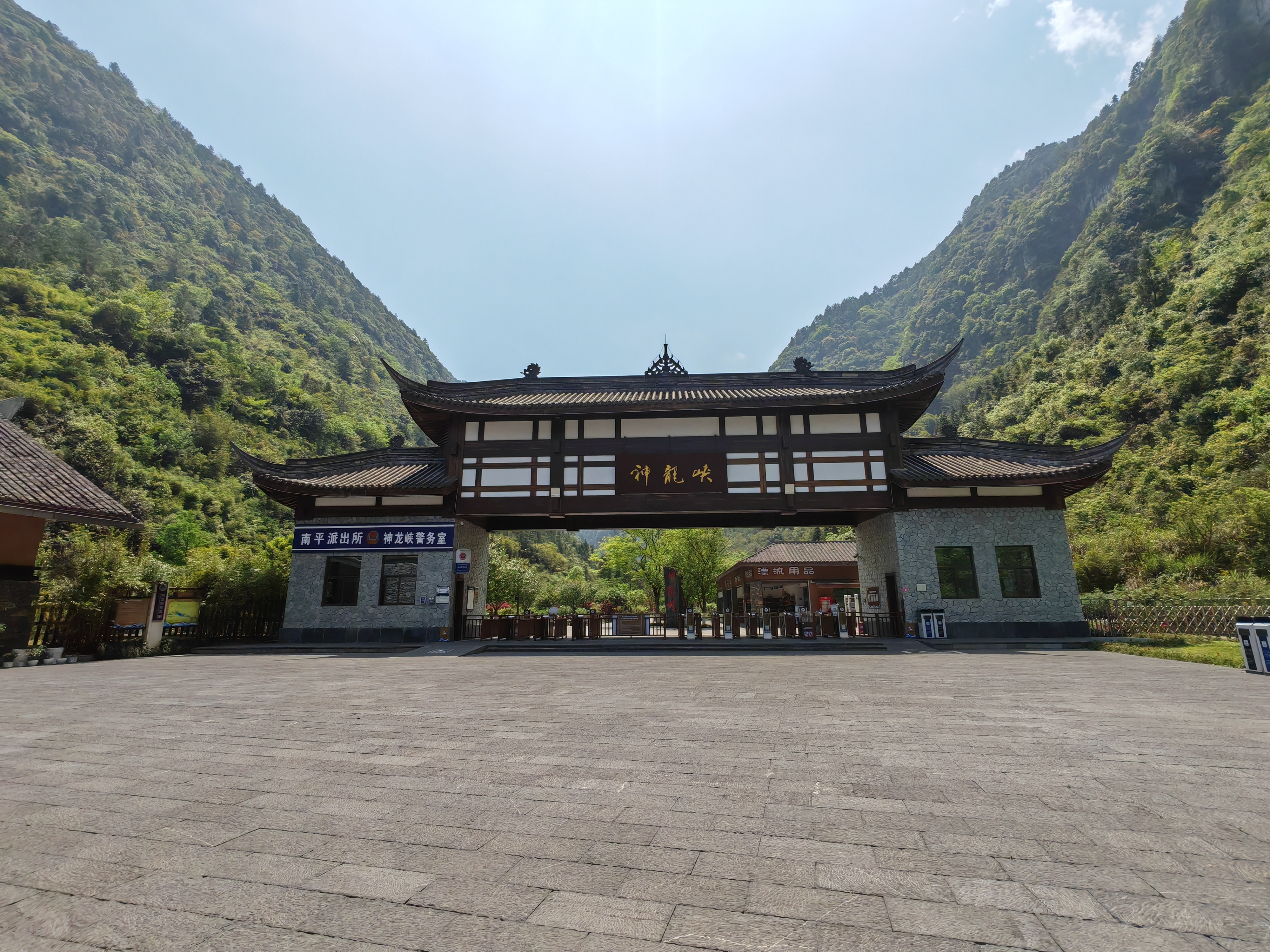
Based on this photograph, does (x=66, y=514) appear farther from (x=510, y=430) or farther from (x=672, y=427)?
(x=672, y=427)

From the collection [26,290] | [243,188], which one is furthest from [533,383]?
[243,188]

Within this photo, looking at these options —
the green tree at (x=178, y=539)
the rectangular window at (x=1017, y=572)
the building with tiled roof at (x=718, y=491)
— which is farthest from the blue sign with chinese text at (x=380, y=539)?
the green tree at (x=178, y=539)

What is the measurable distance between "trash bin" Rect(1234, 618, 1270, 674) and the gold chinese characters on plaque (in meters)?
10.8

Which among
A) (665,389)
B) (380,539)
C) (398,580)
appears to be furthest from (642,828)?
(665,389)

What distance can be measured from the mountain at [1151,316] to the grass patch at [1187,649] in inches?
226

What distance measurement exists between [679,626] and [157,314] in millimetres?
66689

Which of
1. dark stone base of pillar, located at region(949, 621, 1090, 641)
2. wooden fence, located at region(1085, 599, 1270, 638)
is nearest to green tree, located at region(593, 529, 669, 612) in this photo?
dark stone base of pillar, located at region(949, 621, 1090, 641)

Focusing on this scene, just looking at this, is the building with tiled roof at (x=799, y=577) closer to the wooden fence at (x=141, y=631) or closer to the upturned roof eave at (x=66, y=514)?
the wooden fence at (x=141, y=631)

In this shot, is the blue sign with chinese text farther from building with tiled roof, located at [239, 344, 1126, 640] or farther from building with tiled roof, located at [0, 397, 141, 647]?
building with tiled roof, located at [0, 397, 141, 647]

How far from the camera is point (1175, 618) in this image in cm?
1551

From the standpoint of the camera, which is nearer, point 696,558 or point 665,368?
point 665,368

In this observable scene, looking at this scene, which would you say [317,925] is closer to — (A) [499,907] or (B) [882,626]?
(A) [499,907]

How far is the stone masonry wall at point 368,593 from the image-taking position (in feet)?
52.9

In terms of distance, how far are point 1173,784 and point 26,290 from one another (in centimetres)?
7392
